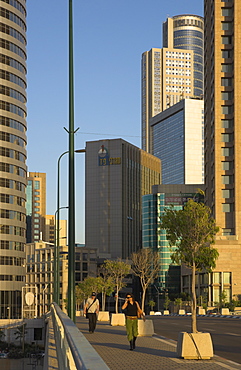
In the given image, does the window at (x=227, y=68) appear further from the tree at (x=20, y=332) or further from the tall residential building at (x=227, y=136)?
the tree at (x=20, y=332)

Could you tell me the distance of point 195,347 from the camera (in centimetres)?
1805

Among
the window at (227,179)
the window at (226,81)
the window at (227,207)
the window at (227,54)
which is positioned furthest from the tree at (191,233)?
the window at (227,54)

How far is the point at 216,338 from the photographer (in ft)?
92.0

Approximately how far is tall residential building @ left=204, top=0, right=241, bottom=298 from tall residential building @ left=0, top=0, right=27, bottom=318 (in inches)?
1373

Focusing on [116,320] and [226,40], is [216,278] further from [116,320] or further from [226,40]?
[116,320]

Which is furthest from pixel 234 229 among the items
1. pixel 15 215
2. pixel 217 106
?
pixel 15 215

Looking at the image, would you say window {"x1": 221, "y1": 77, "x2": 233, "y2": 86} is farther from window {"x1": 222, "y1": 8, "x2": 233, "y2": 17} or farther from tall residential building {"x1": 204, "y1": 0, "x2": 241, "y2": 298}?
window {"x1": 222, "y1": 8, "x2": 233, "y2": 17}

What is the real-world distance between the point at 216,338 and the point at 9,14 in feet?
288

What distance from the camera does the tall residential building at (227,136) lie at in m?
119

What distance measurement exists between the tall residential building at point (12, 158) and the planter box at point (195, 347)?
85346mm

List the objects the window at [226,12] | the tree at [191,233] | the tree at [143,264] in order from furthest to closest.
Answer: the window at [226,12]
the tree at [143,264]
the tree at [191,233]

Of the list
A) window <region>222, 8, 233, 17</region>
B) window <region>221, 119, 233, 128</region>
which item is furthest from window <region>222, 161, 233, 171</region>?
window <region>222, 8, 233, 17</region>

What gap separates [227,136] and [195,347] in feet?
355

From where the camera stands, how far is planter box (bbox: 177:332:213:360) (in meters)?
18.0
